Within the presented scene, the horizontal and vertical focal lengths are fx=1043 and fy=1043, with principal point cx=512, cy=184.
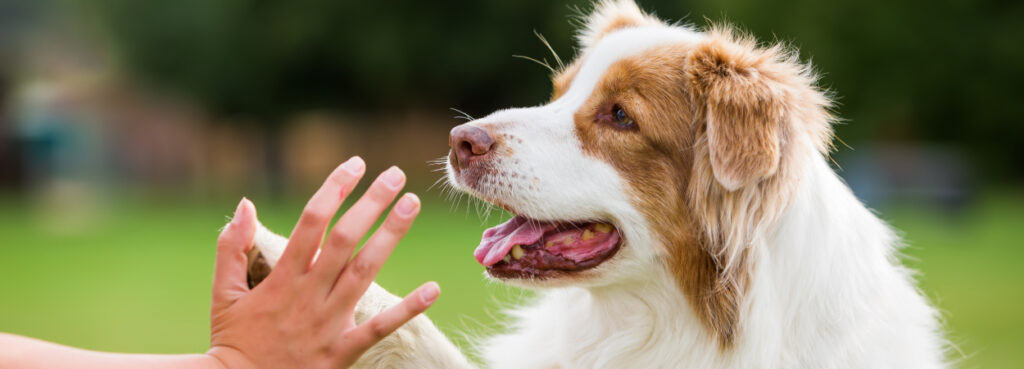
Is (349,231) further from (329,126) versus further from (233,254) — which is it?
(329,126)

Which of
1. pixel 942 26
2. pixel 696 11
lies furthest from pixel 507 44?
pixel 942 26

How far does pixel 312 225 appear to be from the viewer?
2.35m

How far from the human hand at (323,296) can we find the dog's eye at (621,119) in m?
1.02

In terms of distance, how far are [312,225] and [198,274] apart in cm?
1058

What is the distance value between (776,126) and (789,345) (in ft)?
2.06

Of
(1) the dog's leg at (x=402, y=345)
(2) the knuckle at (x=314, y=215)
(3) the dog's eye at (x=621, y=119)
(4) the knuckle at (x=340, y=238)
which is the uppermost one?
(3) the dog's eye at (x=621, y=119)

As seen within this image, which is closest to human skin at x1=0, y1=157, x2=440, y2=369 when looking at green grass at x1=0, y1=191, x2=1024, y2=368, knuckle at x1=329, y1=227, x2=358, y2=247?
knuckle at x1=329, y1=227, x2=358, y2=247

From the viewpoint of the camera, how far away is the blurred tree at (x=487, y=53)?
1975 cm

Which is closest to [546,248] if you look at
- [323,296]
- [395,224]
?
[395,224]

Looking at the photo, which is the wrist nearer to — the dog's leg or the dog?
the dog

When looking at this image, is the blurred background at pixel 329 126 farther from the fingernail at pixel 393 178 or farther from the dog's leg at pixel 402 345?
the fingernail at pixel 393 178

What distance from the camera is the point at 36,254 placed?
14.6 meters

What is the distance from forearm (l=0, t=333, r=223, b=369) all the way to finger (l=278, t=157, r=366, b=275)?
28 centimetres

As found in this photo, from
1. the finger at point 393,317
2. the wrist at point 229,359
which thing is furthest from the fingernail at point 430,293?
the wrist at point 229,359
